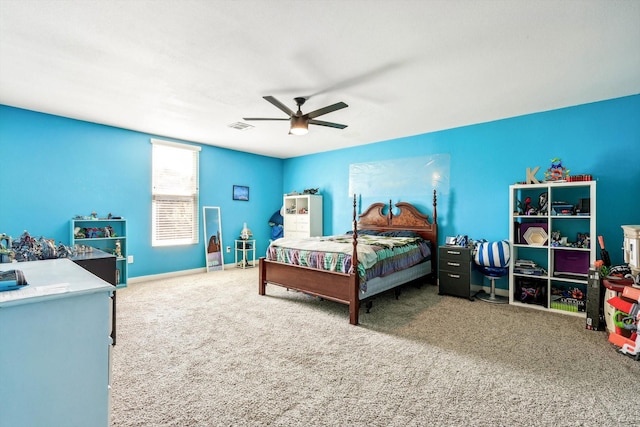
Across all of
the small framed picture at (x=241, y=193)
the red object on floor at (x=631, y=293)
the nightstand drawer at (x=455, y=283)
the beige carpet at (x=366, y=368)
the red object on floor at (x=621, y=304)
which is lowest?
the beige carpet at (x=366, y=368)

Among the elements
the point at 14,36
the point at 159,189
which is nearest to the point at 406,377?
the point at 14,36

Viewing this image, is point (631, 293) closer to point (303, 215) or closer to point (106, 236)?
point (303, 215)

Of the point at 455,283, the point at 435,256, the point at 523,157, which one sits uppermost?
the point at 523,157

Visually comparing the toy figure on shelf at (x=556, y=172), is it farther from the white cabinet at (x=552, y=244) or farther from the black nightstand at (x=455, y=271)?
the black nightstand at (x=455, y=271)

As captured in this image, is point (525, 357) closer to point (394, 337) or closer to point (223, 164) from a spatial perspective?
point (394, 337)

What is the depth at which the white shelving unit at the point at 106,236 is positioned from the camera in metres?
4.36

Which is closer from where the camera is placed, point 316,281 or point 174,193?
point 316,281

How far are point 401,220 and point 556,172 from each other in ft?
7.34

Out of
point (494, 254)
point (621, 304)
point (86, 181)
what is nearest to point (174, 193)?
point (86, 181)

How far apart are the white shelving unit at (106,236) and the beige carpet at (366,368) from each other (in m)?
1.50

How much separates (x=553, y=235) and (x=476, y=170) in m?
1.33

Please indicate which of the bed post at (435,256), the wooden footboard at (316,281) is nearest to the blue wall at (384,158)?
the bed post at (435,256)

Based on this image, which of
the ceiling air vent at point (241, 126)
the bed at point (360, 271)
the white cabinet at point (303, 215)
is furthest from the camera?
the white cabinet at point (303, 215)

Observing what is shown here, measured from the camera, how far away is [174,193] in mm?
5434
